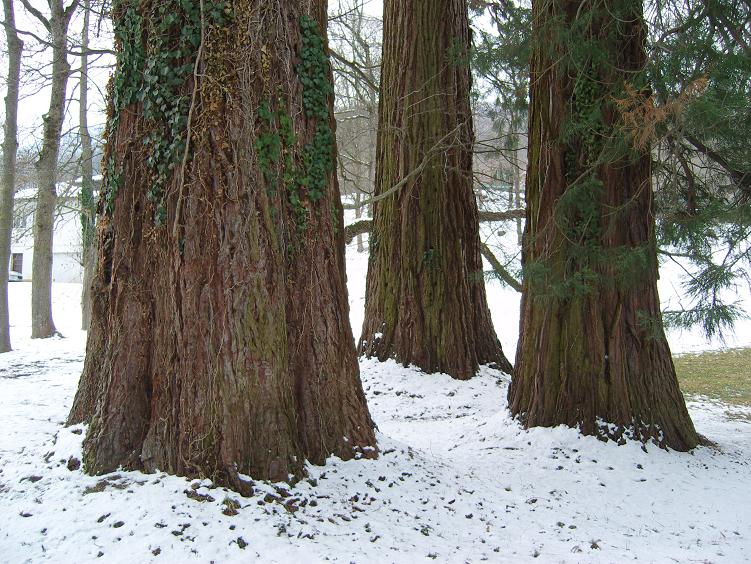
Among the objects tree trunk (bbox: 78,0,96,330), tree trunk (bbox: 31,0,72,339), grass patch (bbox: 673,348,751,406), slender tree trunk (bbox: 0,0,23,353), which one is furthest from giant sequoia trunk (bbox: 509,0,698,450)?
tree trunk (bbox: 78,0,96,330)

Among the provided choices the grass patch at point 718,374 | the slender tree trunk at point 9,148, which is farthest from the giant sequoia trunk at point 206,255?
the slender tree trunk at point 9,148

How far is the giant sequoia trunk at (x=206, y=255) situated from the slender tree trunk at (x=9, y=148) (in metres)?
9.11

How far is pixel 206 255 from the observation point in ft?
13.3

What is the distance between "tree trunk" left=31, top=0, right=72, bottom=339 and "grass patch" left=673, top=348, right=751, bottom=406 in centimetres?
1235

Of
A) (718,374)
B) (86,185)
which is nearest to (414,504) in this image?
(718,374)

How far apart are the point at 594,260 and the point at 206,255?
11.6ft

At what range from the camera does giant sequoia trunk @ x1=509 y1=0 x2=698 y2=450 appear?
576 centimetres

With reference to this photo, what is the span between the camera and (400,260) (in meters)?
8.91

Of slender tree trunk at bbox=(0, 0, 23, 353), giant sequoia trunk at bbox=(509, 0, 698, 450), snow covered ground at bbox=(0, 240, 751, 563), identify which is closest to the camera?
snow covered ground at bbox=(0, 240, 751, 563)

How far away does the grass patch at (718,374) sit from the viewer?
10.5 meters

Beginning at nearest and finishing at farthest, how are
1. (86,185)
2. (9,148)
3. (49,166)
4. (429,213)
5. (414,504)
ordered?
(414,504) < (429,213) < (9,148) < (49,166) < (86,185)

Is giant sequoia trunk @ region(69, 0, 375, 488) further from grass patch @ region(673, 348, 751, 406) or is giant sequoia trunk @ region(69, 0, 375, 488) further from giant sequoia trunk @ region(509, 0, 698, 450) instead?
grass patch @ region(673, 348, 751, 406)

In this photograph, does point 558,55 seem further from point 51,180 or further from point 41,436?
point 51,180

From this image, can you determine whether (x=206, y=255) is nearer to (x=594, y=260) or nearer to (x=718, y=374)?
(x=594, y=260)
